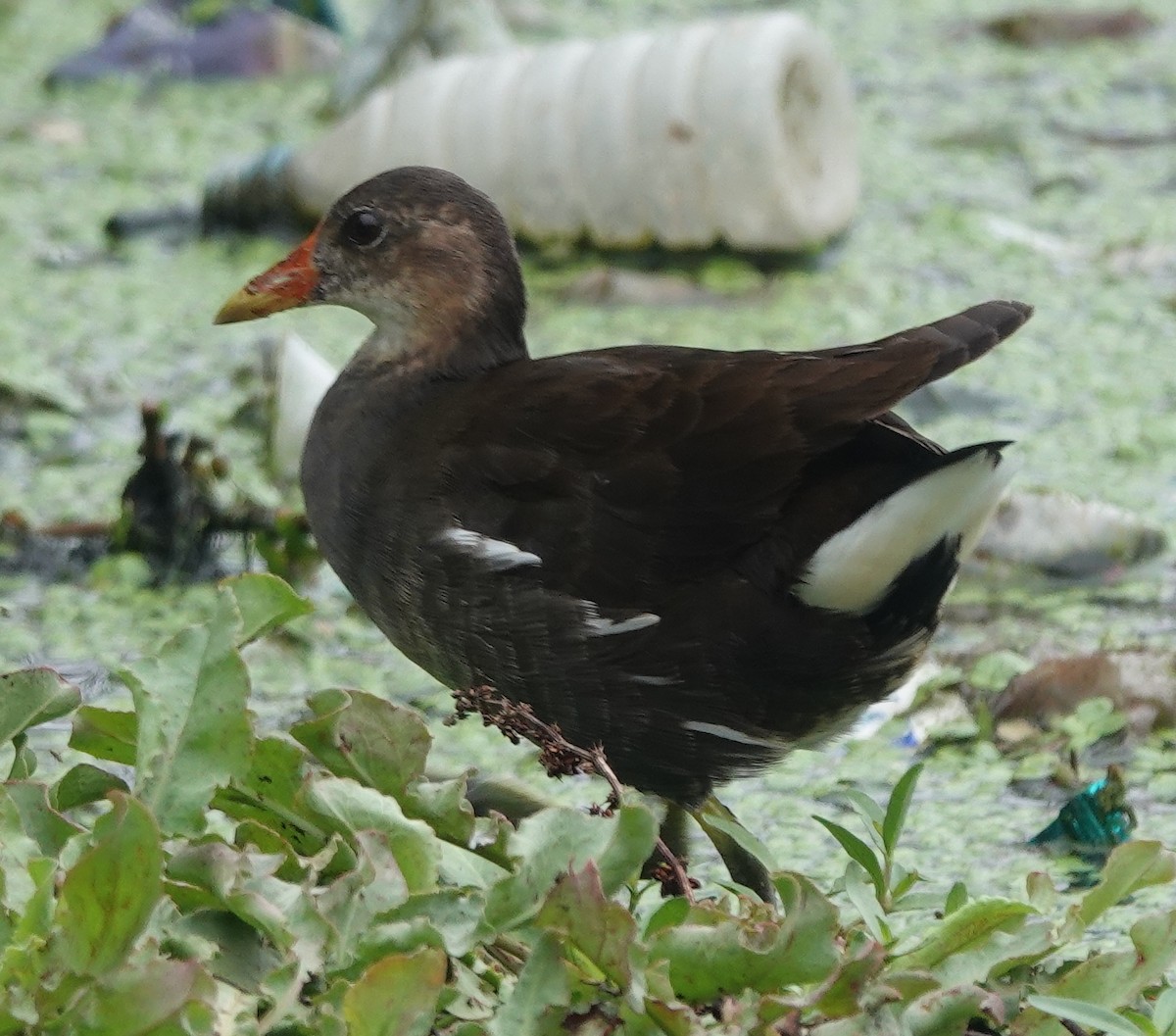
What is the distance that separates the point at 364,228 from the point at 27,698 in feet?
3.60

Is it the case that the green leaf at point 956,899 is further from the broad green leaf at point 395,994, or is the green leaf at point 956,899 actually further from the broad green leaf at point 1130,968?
the broad green leaf at point 395,994

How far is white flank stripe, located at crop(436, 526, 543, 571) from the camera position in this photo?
2475 millimetres

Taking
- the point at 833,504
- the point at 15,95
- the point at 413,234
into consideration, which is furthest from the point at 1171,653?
the point at 15,95

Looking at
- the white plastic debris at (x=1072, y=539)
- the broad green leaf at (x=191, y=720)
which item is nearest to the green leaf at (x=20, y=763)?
the broad green leaf at (x=191, y=720)

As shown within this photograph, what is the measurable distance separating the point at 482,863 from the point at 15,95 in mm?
4731

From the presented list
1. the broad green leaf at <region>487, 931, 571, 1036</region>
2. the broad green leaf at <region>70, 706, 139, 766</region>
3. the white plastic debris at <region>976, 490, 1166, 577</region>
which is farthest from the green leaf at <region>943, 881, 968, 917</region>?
the white plastic debris at <region>976, 490, 1166, 577</region>

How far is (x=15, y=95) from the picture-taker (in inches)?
244

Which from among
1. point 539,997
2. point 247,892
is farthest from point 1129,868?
point 247,892

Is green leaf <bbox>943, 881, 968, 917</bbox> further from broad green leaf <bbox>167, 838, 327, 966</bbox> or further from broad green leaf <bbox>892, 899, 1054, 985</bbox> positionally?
broad green leaf <bbox>167, 838, 327, 966</bbox>

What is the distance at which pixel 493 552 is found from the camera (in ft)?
8.14

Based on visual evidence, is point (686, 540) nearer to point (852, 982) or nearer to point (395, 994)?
point (852, 982)

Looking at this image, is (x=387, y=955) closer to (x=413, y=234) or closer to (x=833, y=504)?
(x=833, y=504)

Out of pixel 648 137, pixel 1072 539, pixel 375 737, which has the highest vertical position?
pixel 375 737

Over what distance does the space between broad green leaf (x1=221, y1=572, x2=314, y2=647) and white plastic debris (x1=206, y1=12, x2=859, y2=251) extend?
9.19ft
